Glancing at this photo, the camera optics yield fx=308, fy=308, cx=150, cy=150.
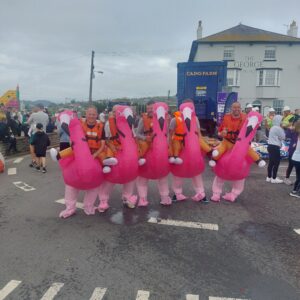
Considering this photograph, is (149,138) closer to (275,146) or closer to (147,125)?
(147,125)

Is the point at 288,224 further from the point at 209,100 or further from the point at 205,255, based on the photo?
the point at 209,100

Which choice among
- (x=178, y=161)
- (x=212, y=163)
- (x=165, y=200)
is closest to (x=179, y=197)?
(x=165, y=200)

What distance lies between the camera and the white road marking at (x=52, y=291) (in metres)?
2.91

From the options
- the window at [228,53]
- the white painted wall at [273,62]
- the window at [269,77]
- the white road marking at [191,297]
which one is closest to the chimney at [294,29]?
the white painted wall at [273,62]

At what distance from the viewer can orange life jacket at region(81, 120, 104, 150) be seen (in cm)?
471

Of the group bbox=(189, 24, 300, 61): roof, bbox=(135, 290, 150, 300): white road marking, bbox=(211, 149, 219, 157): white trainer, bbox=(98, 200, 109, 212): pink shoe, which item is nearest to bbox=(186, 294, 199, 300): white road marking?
bbox=(135, 290, 150, 300): white road marking

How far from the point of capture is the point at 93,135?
15.5 feet

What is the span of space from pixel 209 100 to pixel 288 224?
25.6ft

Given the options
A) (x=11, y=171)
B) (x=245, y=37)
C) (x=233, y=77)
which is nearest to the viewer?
(x=11, y=171)

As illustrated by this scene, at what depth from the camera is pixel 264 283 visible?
3.18m

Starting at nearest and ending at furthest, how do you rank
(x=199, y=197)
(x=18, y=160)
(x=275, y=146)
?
(x=199, y=197) → (x=275, y=146) → (x=18, y=160)

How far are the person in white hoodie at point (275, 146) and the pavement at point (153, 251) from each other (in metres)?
1.44

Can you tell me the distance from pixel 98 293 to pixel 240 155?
10.7 feet

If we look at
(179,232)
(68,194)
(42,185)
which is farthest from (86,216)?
(42,185)
